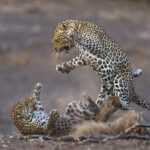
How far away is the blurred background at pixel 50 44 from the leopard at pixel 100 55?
4.70m

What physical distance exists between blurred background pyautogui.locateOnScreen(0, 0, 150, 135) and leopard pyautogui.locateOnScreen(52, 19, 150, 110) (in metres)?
4.70

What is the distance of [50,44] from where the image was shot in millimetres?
18656

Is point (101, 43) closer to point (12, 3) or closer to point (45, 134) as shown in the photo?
point (45, 134)

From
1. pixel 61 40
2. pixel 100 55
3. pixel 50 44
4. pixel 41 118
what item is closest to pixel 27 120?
pixel 41 118

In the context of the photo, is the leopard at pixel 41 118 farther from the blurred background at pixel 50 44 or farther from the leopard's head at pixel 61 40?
the blurred background at pixel 50 44

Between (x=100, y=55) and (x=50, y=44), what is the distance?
34.8ft

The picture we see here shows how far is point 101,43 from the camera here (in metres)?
8.15

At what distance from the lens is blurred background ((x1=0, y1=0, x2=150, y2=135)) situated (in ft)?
51.3

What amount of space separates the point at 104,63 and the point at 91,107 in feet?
1.82

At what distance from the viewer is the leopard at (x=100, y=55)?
802 centimetres

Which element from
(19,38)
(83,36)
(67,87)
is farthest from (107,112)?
(19,38)

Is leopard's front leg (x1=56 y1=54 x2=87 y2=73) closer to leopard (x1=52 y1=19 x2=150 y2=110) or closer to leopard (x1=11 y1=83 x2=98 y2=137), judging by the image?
leopard (x1=52 y1=19 x2=150 y2=110)

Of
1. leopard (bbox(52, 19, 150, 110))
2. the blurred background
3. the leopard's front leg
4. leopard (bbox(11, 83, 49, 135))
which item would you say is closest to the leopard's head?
leopard (bbox(52, 19, 150, 110))

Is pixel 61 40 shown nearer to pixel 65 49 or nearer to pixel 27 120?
pixel 65 49
